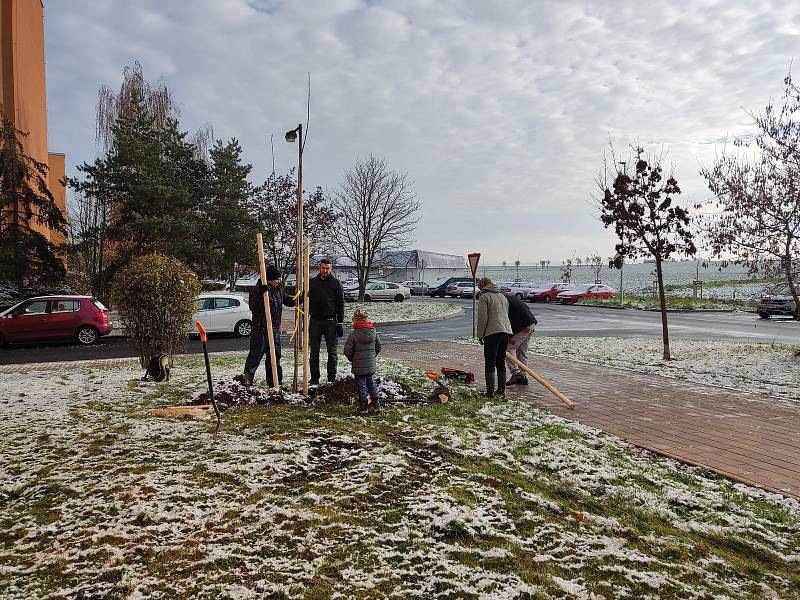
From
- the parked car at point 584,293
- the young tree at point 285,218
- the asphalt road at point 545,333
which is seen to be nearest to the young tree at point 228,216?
the young tree at point 285,218

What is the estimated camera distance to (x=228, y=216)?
75.0 ft

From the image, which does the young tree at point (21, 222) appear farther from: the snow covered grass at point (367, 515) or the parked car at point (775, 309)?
the parked car at point (775, 309)

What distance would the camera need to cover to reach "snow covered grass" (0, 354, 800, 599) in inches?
112

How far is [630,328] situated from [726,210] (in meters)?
9.08

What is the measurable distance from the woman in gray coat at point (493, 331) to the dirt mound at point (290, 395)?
108cm

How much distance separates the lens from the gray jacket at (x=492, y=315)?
7.28 meters

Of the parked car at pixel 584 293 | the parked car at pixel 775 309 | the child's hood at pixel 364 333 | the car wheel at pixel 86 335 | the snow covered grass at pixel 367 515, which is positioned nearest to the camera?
the snow covered grass at pixel 367 515

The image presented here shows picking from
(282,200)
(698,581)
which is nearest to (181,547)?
(698,581)

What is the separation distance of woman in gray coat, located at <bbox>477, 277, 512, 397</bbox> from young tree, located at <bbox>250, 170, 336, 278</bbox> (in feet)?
62.4

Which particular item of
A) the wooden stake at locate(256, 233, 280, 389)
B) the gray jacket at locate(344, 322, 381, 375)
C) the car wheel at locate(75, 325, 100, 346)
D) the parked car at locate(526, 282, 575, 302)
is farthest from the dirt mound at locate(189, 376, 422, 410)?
the parked car at locate(526, 282, 575, 302)

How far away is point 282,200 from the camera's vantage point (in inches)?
1117

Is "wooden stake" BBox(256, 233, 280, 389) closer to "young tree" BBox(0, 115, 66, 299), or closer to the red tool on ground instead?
the red tool on ground

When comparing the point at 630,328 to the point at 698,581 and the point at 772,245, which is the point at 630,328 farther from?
the point at 698,581

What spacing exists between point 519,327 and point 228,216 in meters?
17.7
